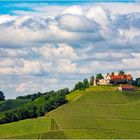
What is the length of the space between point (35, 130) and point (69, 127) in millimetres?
7351

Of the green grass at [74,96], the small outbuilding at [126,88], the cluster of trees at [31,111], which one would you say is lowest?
the cluster of trees at [31,111]

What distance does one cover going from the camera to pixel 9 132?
135 meters

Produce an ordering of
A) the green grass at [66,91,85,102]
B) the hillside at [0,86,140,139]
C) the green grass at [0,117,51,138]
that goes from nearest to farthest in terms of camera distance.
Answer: the hillside at [0,86,140,139] < the green grass at [0,117,51,138] < the green grass at [66,91,85,102]

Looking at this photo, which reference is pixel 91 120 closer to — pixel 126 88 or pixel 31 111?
pixel 31 111

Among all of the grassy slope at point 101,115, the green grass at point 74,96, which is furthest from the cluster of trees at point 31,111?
the grassy slope at point 101,115

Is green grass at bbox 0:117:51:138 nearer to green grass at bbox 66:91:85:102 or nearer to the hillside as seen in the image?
the hillside

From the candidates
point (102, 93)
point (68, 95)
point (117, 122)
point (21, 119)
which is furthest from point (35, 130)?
point (68, 95)

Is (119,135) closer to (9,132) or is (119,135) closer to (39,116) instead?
(9,132)

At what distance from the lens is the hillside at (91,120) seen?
126m

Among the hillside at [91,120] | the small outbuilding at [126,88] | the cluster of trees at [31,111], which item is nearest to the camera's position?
the hillside at [91,120]

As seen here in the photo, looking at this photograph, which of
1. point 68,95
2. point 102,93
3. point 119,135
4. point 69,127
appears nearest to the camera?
point 119,135

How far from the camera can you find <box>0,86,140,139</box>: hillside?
12603cm

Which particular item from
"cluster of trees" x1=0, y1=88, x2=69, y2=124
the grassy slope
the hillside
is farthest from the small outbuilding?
"cluster of trees" x1=0, y1=88, x2=69, y2=124

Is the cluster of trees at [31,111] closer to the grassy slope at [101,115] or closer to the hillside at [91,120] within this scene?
the hillside at [91,120]
